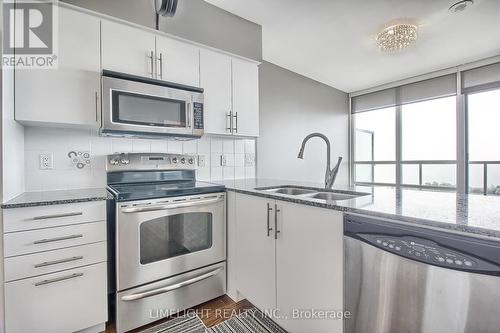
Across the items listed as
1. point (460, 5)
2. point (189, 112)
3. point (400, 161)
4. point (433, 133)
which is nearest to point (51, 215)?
point (189, 112)

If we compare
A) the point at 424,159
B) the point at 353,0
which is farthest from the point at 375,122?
the point at 353,0

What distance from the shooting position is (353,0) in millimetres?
2170

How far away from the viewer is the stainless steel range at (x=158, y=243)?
1.50m

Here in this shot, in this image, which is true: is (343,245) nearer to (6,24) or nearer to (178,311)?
(178,311)

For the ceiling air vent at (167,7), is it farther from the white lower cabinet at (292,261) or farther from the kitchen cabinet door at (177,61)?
the white lower cabinet at (292,261)

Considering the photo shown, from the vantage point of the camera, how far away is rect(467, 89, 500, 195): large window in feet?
10.5

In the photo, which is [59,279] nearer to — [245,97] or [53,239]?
[53,239]

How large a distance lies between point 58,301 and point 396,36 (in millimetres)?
3543

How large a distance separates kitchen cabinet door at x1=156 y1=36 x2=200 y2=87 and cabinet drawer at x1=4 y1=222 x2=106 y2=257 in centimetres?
121

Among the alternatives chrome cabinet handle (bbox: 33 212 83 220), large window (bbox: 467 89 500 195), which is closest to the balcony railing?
large window (bbox: 467 89 500 195)

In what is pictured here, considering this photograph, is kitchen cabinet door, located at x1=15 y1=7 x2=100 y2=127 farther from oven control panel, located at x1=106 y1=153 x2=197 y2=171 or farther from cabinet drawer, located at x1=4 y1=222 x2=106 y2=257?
cabinet drawer, located at x1=4 y1=222 x2=106 y2=257

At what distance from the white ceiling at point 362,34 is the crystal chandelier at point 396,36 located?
78 millimetres

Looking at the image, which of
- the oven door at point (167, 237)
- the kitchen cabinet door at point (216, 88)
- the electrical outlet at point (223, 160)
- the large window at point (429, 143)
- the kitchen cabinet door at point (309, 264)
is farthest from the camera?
the large window at point (429, 143)

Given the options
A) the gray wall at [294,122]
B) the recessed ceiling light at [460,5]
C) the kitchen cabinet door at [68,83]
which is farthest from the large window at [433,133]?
the kitchen cabinet door at [68,83]
